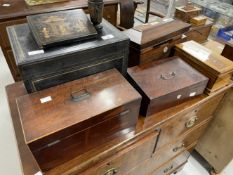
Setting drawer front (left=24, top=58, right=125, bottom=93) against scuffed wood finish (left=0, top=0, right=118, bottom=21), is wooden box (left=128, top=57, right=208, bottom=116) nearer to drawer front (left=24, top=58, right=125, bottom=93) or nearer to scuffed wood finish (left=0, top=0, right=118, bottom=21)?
drawer front (left=24, top=58, right=125, bottom=93)

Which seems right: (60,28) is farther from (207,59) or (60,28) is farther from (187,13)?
(187,13)

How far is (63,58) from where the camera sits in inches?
27.0

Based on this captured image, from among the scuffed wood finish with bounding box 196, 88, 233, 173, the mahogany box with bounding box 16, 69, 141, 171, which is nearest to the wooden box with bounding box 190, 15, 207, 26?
the scuffed wood finish with bounding box 196, 88, 233, 173

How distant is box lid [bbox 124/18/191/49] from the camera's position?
932mm

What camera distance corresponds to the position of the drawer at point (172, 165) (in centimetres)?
128

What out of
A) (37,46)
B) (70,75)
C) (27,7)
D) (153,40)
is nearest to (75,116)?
(70,75)

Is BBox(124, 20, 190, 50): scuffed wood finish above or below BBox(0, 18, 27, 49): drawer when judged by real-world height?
above

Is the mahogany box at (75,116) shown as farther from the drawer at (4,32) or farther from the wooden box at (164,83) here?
the drawer at (4,32)

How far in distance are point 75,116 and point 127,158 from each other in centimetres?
38

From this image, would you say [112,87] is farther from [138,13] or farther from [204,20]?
[138,13]

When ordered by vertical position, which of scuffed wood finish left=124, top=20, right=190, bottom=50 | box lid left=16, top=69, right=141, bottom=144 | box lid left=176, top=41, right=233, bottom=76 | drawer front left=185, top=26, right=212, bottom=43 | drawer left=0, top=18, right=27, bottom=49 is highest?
scuffed wood finish left=124, top=20, right=190, bottom=50

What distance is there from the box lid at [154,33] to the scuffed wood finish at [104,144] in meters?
0.33

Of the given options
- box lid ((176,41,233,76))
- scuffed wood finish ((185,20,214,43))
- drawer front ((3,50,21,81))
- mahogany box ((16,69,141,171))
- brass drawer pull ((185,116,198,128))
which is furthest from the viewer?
drawer front ((3,50,21,81))

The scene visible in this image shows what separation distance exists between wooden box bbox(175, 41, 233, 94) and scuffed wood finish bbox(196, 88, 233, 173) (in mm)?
213
